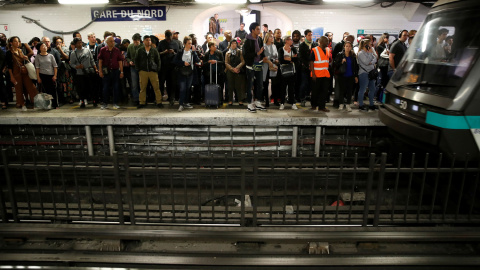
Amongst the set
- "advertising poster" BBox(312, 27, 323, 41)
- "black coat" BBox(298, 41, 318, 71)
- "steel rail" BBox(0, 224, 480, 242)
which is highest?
"advertising poster" BBox(312, 27, 323, 41)

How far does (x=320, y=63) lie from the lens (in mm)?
8117

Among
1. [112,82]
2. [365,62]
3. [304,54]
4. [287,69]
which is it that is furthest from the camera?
[112,82]

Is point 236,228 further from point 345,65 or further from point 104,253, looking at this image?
point 345,65

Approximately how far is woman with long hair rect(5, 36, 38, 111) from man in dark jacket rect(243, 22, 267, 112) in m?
5.85

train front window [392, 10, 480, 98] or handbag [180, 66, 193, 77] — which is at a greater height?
train front window [392, 10, 480, 98]

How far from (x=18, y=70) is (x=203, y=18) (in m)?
8.06

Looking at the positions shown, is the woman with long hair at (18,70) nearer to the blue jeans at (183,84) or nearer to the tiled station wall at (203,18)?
the blue jeans at (183,84)

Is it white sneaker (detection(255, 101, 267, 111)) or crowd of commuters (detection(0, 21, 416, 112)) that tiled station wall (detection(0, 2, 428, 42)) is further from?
white sneaker (detection(255, 101, 267, 111))

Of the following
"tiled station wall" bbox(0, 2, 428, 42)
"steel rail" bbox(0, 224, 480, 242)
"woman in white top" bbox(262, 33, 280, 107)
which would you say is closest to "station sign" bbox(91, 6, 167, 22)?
"tiled station wall" bbox(0, 2, 428, 42)

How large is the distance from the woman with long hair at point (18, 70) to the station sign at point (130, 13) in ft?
20.3

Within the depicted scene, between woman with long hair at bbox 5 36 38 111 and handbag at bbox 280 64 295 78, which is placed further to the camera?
woman with long hair at bbox 5 36 38 111

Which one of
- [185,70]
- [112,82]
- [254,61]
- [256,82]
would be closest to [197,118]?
[185,70]

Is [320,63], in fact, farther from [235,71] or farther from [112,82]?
[112,82]

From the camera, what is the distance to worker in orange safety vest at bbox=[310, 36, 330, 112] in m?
8.10
